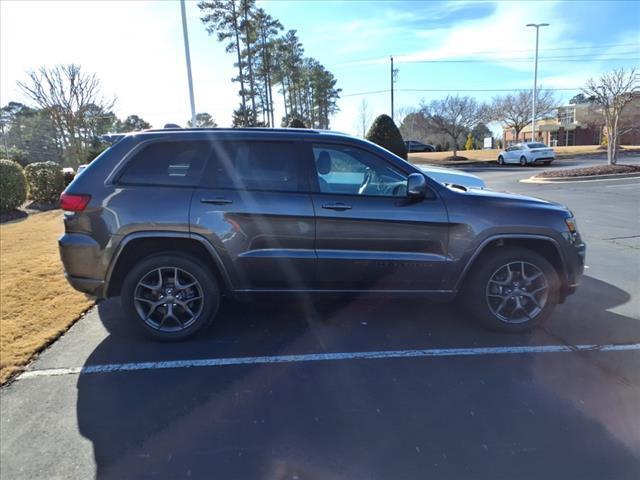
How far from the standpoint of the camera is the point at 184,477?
8.35 ft

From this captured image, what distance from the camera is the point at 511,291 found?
4324 millimetres

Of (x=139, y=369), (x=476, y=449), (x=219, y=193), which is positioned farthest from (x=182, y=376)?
(x=476, y=449)

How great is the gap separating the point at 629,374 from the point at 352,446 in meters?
2.39

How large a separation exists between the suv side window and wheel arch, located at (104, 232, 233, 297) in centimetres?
118

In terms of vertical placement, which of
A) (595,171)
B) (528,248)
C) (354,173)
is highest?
(354,173)

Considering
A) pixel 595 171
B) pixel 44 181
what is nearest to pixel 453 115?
pixel 595 171

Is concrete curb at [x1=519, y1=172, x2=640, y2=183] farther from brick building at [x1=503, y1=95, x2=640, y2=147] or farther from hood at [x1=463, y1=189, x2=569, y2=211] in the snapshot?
brick building at [x1=503, y1=95, x2=640, y2=147]

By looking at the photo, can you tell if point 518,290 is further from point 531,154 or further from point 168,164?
point 531,154

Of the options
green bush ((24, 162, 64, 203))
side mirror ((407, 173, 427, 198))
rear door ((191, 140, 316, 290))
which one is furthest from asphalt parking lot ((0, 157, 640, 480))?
green bush ((24, 162, 64, 203))

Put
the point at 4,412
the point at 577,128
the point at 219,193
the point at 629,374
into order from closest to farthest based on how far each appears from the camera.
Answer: the point at 4,412, the point at 629,374, the point at 219,193, the point at 577,128

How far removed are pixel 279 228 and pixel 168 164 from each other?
1.17m

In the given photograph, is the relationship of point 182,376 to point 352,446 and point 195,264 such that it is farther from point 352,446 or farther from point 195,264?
→ point 352,446

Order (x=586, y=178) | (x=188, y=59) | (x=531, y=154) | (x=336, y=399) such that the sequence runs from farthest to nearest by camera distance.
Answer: (x=531, y=154) → (x=188, y=59) → (x=586, y=178) → (x=336, y=399)

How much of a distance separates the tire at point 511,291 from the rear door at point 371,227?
418 mm
